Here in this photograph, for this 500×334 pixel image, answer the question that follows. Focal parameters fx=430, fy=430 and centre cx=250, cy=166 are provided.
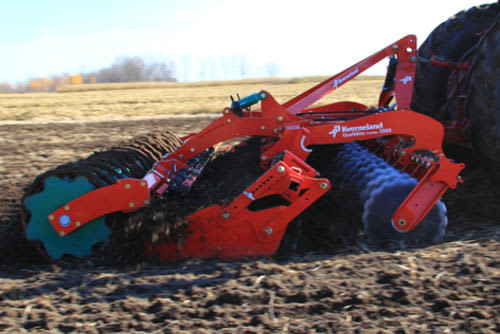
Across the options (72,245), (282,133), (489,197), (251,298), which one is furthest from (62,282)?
(489,197)

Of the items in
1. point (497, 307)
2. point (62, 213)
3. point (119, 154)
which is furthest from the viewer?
point (119, 154)

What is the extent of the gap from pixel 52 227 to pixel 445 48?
16.5 ft

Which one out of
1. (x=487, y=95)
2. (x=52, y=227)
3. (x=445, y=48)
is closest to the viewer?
(x=52, y=227)

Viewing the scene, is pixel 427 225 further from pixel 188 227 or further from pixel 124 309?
pixel 124 309

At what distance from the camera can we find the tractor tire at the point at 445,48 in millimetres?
5246

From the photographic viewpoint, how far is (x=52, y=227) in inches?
151

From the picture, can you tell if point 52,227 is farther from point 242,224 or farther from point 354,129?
point 354,129

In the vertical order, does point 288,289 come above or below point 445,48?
below

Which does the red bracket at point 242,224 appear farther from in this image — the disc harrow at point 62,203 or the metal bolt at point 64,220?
the metal bolt at point 64,220

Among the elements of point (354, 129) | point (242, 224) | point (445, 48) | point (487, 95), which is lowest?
point (242, 224)

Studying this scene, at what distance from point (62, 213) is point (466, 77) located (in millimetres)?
4346

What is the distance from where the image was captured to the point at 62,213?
3709mm

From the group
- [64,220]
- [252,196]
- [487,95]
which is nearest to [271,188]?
[252,196]

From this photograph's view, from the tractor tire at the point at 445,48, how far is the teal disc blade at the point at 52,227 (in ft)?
13.9
